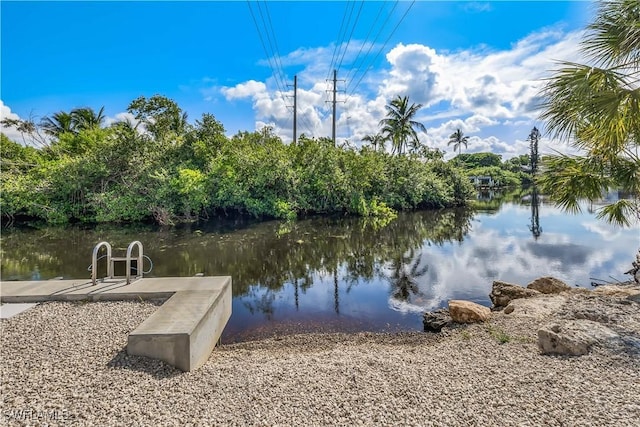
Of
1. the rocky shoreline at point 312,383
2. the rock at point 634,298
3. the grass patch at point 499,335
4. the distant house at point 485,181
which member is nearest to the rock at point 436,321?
the grass patch at point 499,335

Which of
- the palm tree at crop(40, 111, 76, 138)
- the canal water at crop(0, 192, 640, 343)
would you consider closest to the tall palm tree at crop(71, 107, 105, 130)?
the palm tree at crop(40, 111, 76, 138)

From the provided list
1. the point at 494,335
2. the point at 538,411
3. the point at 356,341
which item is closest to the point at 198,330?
the point at 356,341

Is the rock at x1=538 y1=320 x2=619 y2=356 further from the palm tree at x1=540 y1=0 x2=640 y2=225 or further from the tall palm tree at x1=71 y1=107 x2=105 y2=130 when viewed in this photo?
the tall palm tree at x1=71 y1=107 x2=105 y2=130

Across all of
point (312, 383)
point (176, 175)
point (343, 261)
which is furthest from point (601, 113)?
point (176, 175)

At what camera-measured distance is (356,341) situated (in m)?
5.65

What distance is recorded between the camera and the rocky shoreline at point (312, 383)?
8.92ft

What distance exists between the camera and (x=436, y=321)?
6.26 m

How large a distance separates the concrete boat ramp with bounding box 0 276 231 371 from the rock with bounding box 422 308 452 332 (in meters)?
3.74

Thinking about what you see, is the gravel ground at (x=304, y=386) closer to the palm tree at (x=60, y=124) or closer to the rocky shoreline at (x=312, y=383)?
the rocky shoreline at (x=312, y=383)

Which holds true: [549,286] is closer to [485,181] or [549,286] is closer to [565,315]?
[565,315]

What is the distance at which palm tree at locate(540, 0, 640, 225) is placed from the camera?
4.86m

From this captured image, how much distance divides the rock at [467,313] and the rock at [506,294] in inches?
53.0

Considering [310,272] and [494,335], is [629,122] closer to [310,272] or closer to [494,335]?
[494,335]

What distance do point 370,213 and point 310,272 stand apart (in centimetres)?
1442
